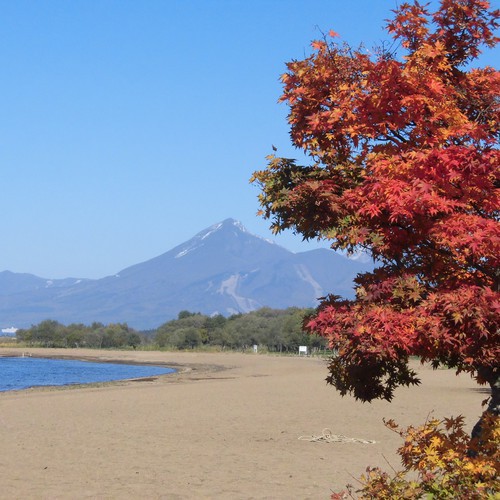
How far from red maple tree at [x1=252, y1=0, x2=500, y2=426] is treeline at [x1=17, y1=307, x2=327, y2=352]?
307ft

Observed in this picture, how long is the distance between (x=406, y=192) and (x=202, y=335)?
11758 cm

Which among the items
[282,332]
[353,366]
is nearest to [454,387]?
[353,366]

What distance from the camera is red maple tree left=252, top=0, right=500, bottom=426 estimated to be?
614 centimetres

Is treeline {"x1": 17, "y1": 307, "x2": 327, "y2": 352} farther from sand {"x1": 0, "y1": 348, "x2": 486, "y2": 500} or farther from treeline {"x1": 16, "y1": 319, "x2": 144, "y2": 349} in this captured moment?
sand {"x1": 0, "y1": 348, "x2": 486, "y2": 500}

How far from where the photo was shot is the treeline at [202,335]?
110188 mm

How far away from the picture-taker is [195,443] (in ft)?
59.9

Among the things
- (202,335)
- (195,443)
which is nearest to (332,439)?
(195,443)

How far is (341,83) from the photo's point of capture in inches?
295

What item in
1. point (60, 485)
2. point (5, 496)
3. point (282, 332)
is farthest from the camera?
point (282, 332)

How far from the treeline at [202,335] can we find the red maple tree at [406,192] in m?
93.6

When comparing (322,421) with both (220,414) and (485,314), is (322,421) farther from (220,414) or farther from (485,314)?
(485,314)

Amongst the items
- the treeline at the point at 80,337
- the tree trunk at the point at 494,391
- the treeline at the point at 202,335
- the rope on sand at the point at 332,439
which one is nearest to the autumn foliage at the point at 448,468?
the tree trunk at the point at 494,391

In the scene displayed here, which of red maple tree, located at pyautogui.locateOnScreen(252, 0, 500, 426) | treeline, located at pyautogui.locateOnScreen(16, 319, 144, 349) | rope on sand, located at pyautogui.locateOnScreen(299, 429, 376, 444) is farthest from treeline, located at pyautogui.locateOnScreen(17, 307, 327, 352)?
red maple tree, located at pyautogui.locateOnScreen(252, 0, 500, 426)

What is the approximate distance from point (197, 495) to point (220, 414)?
511 inches
